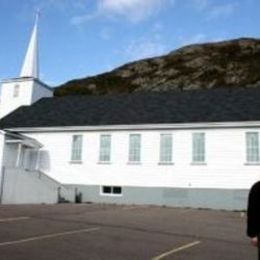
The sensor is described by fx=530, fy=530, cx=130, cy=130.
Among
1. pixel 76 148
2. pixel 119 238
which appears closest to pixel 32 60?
pixel 76 148

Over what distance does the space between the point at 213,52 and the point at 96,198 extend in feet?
309

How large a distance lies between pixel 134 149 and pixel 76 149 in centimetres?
397

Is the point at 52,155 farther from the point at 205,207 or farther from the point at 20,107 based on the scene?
the point at 205,207

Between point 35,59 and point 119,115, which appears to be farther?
point 35,59

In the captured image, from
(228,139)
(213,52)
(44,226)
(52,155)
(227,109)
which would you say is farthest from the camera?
(213,52)

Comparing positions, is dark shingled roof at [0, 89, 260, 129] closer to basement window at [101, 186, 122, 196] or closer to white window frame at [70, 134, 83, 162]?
white window frame at [70, 134, 83, 162]

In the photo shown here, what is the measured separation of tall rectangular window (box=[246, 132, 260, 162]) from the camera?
2884cm

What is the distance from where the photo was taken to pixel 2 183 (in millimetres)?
29953

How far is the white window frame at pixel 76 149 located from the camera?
109ft

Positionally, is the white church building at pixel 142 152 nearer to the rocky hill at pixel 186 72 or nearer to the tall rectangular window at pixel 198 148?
the tall rectangular window at pixel 198 148

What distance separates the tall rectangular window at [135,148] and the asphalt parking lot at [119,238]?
9727 mm

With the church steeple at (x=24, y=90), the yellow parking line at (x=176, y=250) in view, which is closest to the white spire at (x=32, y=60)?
the church steeple at (x=24, y=90)

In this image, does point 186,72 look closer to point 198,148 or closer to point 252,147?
point 198,148

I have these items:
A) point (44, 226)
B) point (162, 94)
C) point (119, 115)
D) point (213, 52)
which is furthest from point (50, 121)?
point (213, 52)
